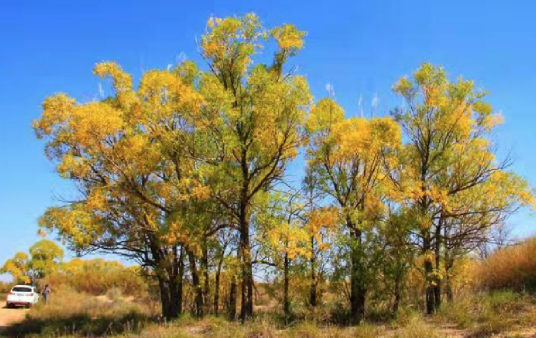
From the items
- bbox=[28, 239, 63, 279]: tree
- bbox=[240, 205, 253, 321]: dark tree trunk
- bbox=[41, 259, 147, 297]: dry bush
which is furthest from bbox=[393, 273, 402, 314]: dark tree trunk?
bbox=[28, 239, 63, 279]: tree

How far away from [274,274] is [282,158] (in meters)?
4.78

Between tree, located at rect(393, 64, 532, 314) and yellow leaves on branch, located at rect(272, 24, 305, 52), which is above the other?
yellow leaves on branch, located at rect(272, 24, 305, 52)

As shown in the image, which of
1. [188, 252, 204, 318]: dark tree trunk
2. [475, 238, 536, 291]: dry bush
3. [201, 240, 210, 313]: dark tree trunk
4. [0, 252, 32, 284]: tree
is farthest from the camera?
[0, 252, 32, 284]: tree

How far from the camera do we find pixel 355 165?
2088cm

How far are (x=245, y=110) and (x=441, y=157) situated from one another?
25.8 ft

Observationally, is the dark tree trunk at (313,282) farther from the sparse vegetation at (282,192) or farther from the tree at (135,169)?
A: the tree at (135,169)

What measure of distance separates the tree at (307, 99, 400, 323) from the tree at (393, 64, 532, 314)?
1.14 m

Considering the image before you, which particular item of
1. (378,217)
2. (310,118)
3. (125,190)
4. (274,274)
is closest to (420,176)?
(378,217)

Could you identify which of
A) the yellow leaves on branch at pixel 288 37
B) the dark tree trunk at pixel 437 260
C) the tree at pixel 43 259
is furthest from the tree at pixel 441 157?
the tree at pixel 43 259

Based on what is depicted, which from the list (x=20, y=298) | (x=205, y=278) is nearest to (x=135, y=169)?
(x=205, y=278)

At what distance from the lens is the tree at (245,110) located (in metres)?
17.3

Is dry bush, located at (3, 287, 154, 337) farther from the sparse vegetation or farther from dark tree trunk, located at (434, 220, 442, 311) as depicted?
dark tree trunk, located at (434, 220, 442, 311)

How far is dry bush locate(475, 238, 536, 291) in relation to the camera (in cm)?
2080

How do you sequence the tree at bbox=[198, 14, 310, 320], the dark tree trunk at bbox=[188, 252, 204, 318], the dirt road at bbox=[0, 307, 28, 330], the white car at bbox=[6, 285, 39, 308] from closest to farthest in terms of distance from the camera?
the tree at bbox=[198, 14, 310, 320], the dark tree trunk at bbox=[188, 252, 204, 318], the dirt road at bbox=[0, 307, 28, 330], the white car at bbox=[6, 285, 39, 308]
